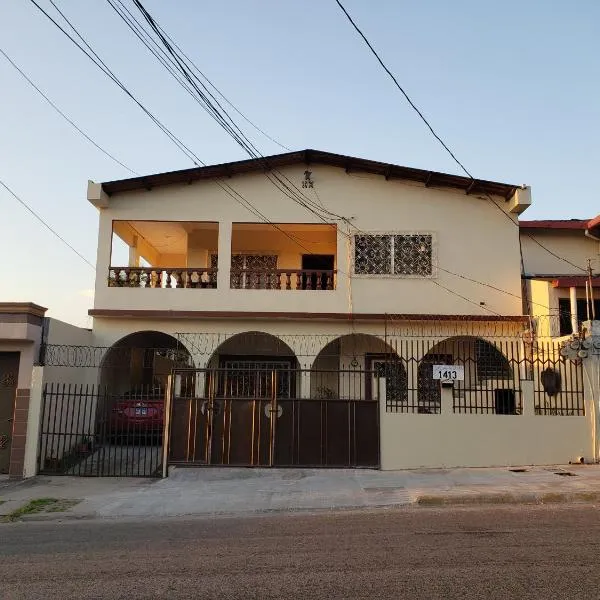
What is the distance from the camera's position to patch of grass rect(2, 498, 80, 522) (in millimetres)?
8375

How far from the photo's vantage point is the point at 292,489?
9.74 meters

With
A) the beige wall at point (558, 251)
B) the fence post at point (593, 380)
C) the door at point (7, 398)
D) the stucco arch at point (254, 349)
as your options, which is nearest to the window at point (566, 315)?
the fence post at point (593, 380)

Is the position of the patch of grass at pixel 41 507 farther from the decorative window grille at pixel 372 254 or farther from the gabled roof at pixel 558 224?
the gabled roof at pixel 558 224

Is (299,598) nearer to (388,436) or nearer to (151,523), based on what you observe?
(151,523)

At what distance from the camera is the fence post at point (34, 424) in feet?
36.8

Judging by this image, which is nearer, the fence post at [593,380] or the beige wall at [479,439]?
the beige wall at [479,439]

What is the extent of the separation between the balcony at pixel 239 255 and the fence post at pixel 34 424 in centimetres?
421

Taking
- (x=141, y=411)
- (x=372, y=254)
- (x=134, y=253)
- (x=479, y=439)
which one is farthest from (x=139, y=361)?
(x=479, y=439)

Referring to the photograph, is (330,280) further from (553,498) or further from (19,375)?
(553,498)

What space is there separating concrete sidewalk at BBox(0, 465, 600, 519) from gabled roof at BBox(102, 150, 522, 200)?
7248 mm

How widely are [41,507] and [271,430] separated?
4243mm

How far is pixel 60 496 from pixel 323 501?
4.16m

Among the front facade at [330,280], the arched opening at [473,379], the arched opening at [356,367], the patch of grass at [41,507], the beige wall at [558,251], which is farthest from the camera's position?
the beige wall at [558,251]

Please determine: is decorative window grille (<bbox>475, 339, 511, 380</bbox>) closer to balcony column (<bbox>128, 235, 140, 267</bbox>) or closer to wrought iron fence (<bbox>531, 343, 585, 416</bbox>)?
wrought iron fence (<bbox>531, 343, 585, 416</bbox>)
